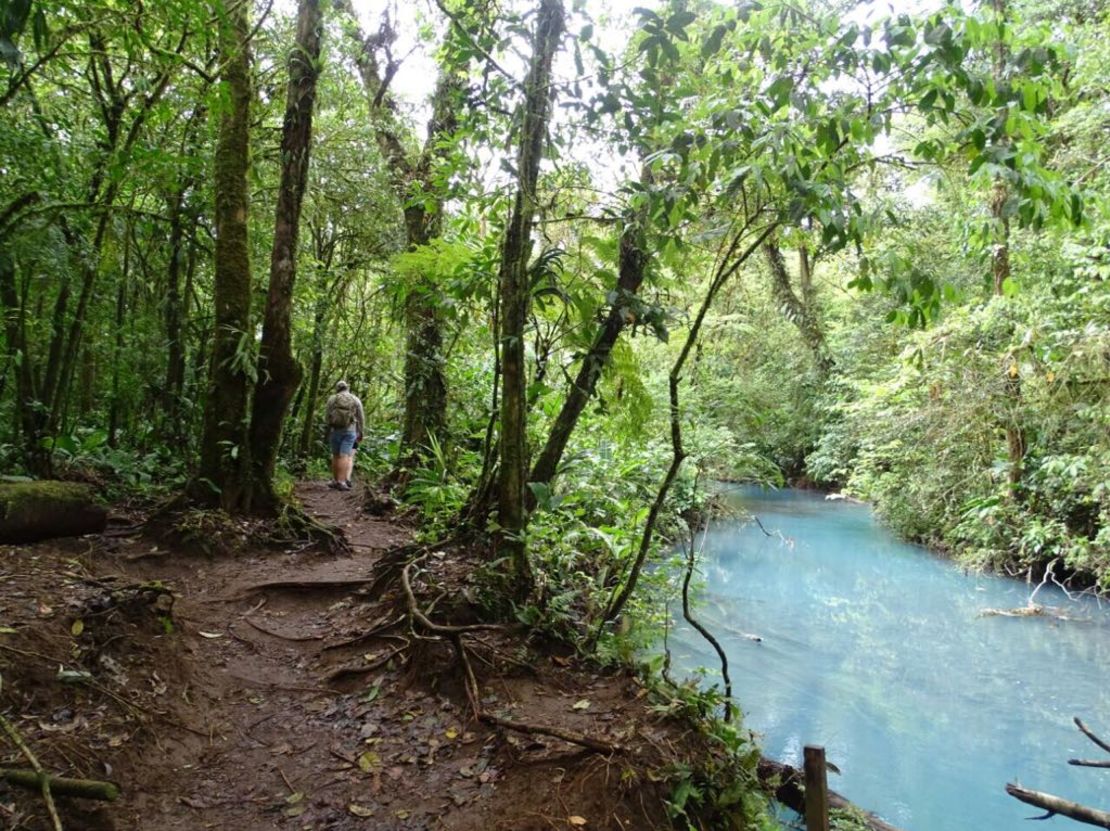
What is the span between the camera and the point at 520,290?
14.4 feet

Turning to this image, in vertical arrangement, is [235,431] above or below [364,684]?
above

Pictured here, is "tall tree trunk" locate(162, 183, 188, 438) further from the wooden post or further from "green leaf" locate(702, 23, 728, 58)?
the wooden post

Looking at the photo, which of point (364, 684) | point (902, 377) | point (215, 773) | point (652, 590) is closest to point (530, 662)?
point (364, 684)

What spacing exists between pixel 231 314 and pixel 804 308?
1972 centimetres

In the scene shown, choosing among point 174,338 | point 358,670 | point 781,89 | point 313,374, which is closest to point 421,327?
point 174,338

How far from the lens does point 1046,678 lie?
9.07 meters

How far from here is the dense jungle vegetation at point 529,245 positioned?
3.36 meters

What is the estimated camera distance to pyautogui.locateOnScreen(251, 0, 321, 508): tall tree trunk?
6207mm

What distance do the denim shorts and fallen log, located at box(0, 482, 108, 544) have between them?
14.2 feet

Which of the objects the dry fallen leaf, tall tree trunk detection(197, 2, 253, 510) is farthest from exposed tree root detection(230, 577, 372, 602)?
the dry fallen leaf

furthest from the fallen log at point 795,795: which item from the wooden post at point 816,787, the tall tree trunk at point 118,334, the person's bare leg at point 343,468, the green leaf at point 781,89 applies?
the tall tree trunk at point 118,334

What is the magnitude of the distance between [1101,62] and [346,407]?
37.7 ft

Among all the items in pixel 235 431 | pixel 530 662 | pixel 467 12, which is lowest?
pixel 530 662

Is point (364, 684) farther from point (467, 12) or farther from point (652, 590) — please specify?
point (467, 12)
